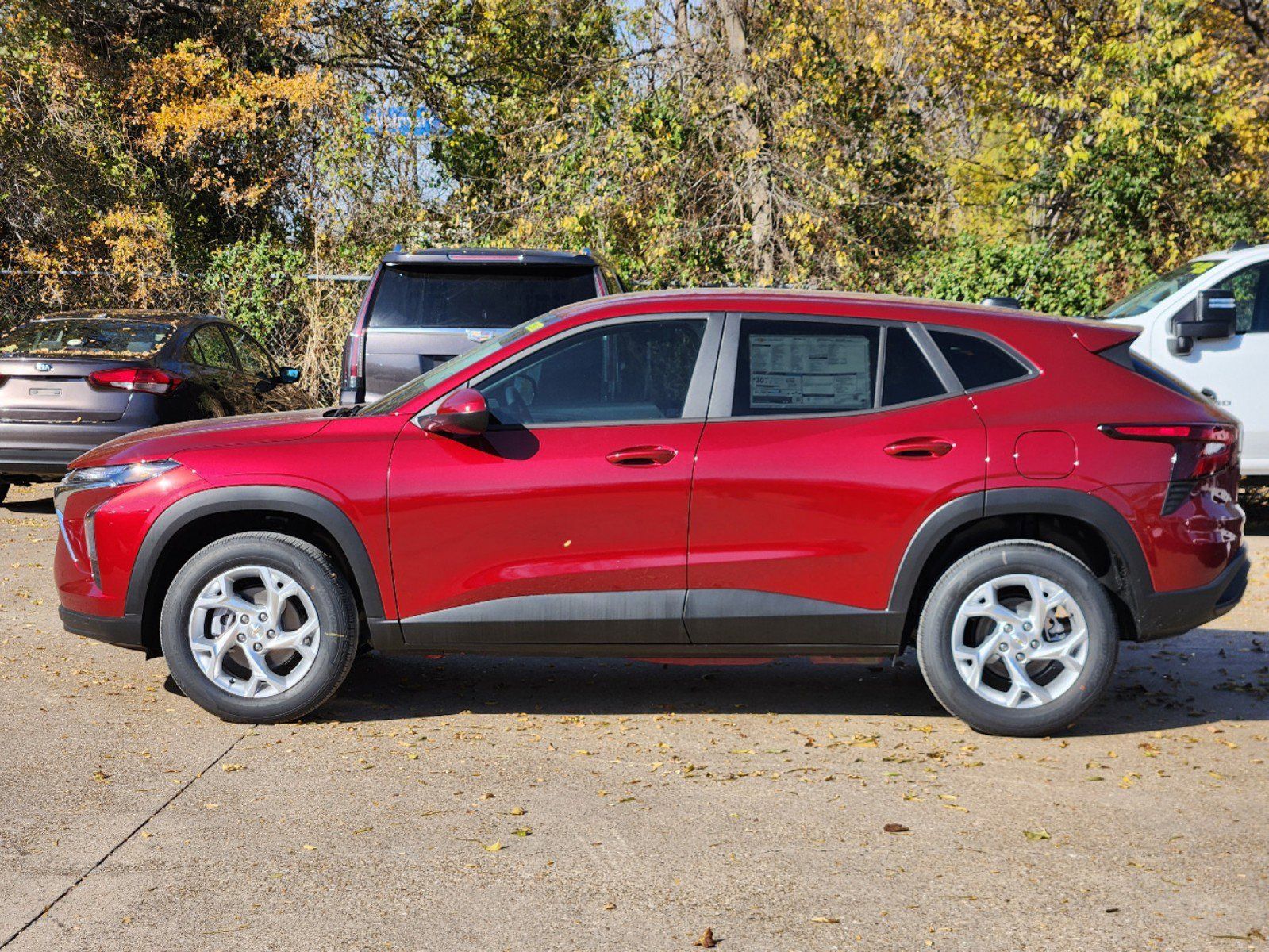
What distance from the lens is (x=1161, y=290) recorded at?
1211 centimetres

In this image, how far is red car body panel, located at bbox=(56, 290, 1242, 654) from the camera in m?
5.63

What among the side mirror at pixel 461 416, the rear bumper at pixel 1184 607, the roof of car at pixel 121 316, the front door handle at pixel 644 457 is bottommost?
the rear bumper at pixel 1184 607

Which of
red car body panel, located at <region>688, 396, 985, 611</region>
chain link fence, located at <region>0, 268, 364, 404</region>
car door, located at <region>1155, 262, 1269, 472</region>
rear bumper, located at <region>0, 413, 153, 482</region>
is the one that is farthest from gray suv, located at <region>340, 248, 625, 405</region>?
chain link fence, located at <region>0, 268, 364, 404</region>

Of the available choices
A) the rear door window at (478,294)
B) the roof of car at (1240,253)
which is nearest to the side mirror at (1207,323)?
the roof of car at (1240,253)

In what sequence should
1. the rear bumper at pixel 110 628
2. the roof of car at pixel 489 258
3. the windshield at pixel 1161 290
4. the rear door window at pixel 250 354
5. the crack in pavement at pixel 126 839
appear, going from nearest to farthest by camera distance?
the crack in pavement at pixel 126 839, the rear bumper at pixel 110 628, the roof of car at pixel 489 258, the windshield at pixel 1161 290, the rear door window at pixel 250 354

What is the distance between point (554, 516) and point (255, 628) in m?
1.27

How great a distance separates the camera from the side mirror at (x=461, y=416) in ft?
18.5

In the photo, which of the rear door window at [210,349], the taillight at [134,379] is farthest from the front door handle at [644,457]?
the rear door window at [210,349]

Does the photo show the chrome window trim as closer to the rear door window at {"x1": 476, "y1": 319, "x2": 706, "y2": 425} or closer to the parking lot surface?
the rear door window at {"x1": 476, "y1": 319, "x2": 706, "y2": 425}

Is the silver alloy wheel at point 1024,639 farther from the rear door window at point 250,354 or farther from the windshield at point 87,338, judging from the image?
the rear door window at point 250,354

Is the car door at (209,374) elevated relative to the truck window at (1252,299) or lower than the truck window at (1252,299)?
lower

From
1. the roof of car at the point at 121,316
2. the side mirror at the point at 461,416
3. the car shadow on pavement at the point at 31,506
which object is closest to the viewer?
the side mirror at the point at 461,416

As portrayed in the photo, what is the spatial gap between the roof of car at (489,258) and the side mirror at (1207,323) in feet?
15.9

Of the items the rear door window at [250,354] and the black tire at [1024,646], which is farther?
the rear door window at [250,354]
